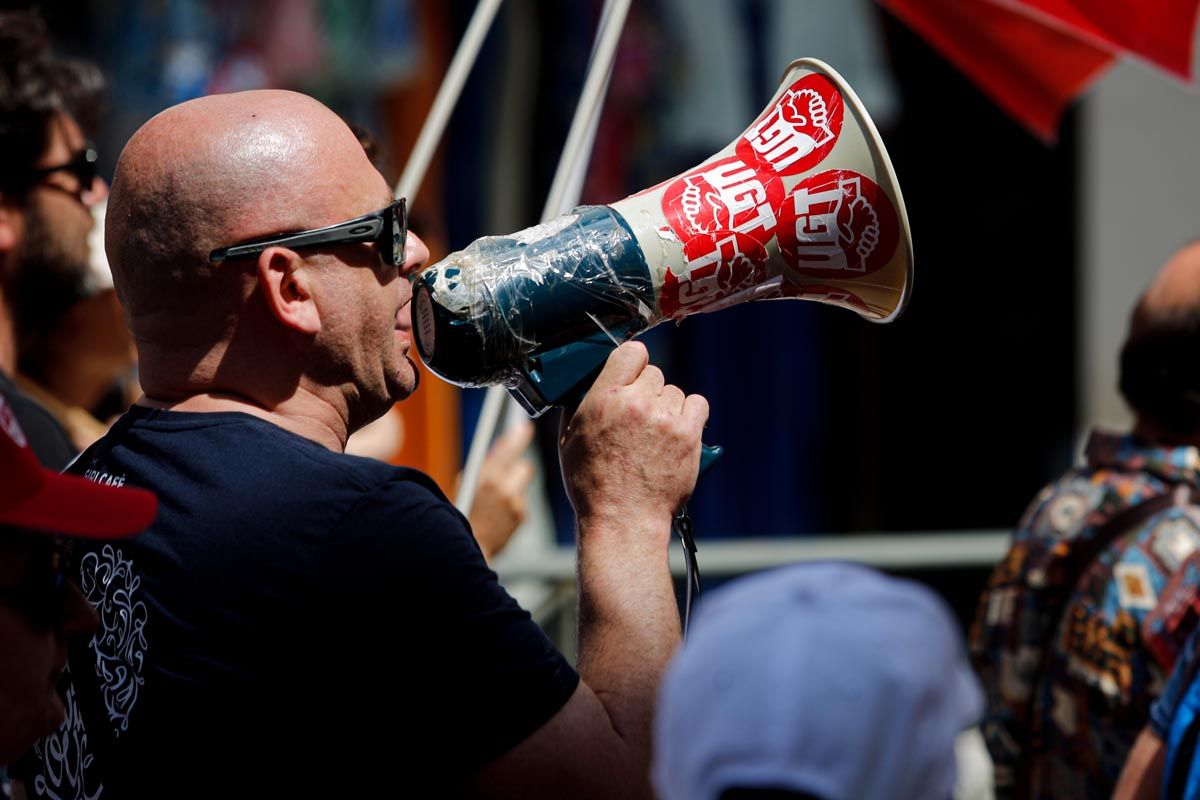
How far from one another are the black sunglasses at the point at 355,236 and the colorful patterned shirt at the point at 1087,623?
1502 millimetres

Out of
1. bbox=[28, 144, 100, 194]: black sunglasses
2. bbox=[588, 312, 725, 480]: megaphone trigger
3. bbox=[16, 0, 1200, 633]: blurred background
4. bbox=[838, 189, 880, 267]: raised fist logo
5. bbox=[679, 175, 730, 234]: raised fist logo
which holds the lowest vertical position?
bbox=[16, 0, 1200, 633]: blurred background

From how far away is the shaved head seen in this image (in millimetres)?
1702

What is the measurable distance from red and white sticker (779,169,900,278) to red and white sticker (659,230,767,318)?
0.17 ft

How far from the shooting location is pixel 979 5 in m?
3.75

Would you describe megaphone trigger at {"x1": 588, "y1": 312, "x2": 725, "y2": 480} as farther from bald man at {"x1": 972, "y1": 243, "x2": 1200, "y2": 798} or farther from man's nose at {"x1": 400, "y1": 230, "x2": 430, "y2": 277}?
bald man at {"x1": 972, "y1": 243, "x2": 1200, "y2": 798}

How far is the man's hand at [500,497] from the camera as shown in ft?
9.34

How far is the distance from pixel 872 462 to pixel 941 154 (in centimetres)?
126

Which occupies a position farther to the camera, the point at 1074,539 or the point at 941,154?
the point at 941,154

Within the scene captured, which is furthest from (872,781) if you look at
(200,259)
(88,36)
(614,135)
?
(88,36)

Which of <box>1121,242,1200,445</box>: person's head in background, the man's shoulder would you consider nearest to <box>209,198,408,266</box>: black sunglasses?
the man's shoulder

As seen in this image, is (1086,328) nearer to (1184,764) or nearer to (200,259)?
(1184,764)

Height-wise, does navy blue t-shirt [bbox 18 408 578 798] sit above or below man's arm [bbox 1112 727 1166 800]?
above

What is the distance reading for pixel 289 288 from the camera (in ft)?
5.68

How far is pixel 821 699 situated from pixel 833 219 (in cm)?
107
